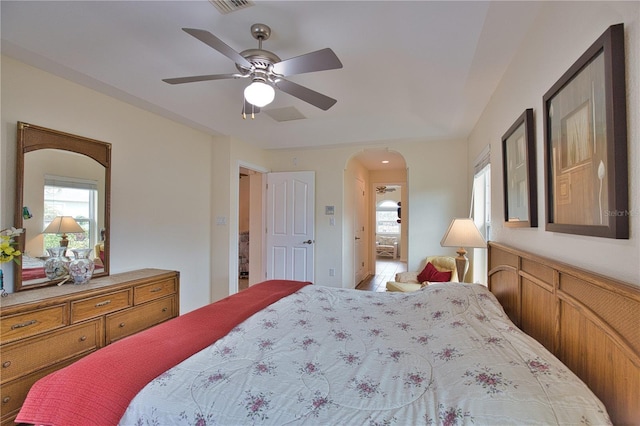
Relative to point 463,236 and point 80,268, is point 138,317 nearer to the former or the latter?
point 80,268

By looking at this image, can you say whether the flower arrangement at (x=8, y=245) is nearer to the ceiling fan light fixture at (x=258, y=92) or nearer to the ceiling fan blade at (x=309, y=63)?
the ceiling fan light fixture at (x=258, y=92)

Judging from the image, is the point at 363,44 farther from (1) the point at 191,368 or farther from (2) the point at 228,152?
(2) the point at 228,152

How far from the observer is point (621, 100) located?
860mm

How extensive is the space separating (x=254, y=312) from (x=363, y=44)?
1.92 meters

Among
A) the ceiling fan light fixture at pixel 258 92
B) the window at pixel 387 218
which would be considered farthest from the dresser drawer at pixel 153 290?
the window at pixel 387 218

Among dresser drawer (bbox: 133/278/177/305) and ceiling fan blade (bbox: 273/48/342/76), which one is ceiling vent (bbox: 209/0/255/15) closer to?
ceiling fan blade (bbox: 273/48/342/76)

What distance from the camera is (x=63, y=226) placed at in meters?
2.30

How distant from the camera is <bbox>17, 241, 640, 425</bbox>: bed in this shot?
0.88 meters

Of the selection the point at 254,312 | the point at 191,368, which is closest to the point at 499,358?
the point at 191,368

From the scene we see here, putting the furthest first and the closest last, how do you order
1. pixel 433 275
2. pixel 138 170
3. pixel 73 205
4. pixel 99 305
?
pixel 433 275, pixel 138 170, pixel 73 205, pixel 99 305

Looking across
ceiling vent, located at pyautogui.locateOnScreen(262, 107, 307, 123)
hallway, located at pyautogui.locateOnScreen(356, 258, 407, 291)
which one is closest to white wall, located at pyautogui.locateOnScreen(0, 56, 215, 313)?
ceiling vent, located at pyautogui.locateOnScreen(262, 107, 307, 123)

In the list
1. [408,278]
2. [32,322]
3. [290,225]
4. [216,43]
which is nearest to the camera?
[216,43]

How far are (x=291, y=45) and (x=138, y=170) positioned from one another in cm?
198

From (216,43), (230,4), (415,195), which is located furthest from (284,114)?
(415,195)
